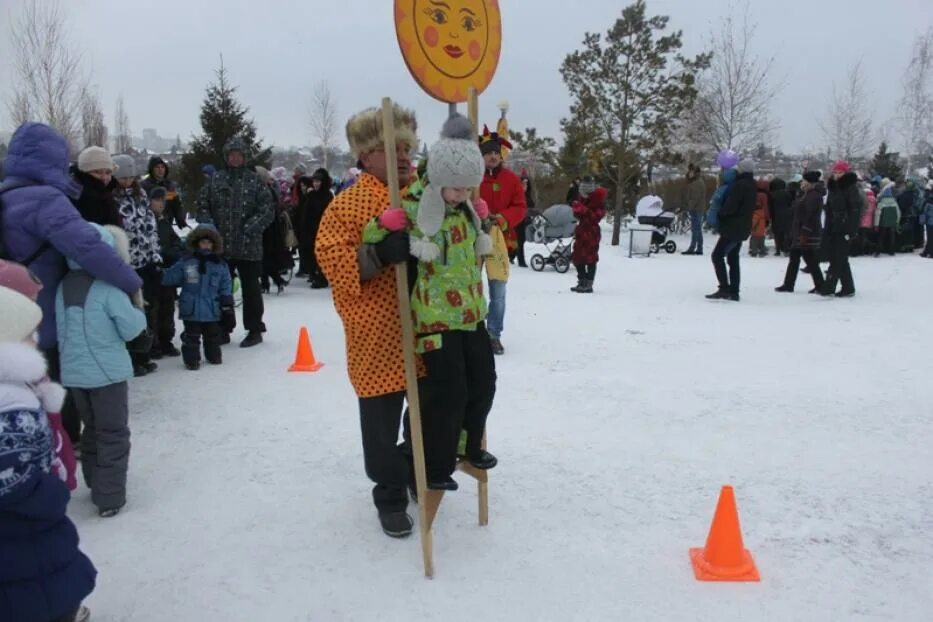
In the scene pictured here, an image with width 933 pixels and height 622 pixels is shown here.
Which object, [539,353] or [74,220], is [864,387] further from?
[74,220]

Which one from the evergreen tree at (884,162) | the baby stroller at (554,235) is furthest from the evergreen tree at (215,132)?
the evergreen tree at (884,162)

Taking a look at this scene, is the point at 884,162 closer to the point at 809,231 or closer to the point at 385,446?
the point at 809,231

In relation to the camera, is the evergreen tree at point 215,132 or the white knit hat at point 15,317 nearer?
the white knit hat at point 15,317

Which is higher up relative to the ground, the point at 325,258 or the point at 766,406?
the point at 325,258

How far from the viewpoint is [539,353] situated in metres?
7.30

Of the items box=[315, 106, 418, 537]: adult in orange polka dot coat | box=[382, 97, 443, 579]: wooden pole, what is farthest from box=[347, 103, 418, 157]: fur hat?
box=[382, 97, 443, 579]: wooden pole

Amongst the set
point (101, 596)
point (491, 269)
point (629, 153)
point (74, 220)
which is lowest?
point (101, 596)

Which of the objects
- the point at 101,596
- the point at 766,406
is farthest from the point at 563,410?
the point at 101,596

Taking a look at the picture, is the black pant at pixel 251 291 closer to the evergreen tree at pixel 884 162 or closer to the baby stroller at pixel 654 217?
the baby stroller at pixel 654 217

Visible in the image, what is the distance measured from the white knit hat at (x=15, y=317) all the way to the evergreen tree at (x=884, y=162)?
36783mm

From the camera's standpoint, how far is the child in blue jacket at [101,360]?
3723 millimetres

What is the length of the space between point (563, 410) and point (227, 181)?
438 cm

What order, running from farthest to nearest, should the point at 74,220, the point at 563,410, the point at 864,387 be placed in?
the point at 864,387 < the point at 563,410 < the point at 74,220

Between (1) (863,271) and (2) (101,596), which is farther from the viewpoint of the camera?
(1) (863,271)
